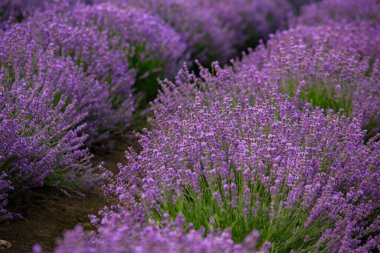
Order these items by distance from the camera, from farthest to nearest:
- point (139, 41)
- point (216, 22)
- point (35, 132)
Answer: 1. point (216, 22)
2. point (139, 41)
3. point (35, 132)

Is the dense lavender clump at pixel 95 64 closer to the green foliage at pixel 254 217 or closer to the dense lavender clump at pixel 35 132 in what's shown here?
the dense lavender clump at pixel 35 132

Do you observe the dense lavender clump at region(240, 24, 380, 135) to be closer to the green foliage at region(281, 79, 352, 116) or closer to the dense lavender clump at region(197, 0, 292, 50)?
the green foliage at region(281, 79, 352, 116)

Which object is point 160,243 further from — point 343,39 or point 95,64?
point 343,39

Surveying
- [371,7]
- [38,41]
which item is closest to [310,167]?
[38,41]

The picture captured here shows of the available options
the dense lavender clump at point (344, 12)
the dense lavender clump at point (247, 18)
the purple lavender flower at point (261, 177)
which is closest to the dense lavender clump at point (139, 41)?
the purple lavender flower at point (261, 177)

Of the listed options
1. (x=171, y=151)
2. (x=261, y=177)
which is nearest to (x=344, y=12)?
(x=171, y=151)

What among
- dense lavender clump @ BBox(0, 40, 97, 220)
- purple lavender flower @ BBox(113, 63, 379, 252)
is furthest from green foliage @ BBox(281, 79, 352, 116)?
dense lavender clump @ BBox(0, 40, 97, 220)
